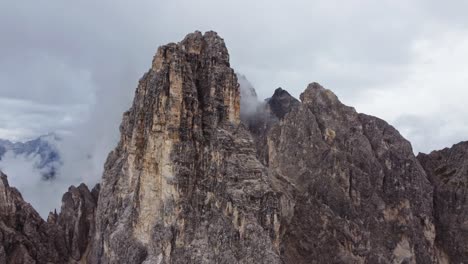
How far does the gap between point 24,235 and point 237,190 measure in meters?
46.3

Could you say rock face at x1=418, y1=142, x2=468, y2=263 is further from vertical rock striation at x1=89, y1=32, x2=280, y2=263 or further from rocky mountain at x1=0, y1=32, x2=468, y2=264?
vertical rock striation at x1=89, y1=32, x2=280, y2=263

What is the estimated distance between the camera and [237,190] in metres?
56.6

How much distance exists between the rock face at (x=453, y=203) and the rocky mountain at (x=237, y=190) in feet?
0.59

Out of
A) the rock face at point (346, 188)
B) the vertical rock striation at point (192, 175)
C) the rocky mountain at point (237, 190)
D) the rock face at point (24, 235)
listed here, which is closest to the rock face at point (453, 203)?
the rocky mountain at point (237, 190)

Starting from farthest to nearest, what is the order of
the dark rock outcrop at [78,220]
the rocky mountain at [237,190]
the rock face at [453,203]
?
the dark rock outcrop at [78,220]
the rock face at [453,203]
the rocky mountain at [237,190]

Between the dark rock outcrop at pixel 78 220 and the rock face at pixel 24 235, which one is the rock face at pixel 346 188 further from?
the rock face at pixel 24 235

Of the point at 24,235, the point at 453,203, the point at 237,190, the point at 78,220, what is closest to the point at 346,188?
the point at 453,203

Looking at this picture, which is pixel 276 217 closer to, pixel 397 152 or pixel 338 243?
pixel 338 243

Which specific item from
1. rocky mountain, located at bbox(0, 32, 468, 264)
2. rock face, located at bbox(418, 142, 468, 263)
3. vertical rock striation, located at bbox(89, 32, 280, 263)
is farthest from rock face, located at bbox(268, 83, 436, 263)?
vertical rock striation, located at bbox(89, 32, 280, 263)

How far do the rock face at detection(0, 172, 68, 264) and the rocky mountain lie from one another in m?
0.21

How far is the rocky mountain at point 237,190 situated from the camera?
5788 cm

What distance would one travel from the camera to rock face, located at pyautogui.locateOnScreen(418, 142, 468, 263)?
296 feet

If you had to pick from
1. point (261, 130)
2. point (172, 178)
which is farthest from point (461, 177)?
point (172, 178)

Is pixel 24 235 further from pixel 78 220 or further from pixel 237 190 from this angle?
pixel 237 190
